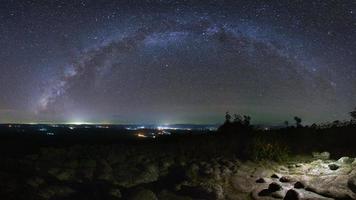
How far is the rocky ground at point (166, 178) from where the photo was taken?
456 inches

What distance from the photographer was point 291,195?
10586 millimetres

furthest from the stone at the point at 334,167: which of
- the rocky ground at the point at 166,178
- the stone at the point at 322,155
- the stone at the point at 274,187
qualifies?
the stone at the point at 274,187

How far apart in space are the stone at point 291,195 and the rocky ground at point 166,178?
0.07ft

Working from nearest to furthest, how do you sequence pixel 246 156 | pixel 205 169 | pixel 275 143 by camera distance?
1. pixel 205 169
2. pixel 246 156
3. pixel 275 143

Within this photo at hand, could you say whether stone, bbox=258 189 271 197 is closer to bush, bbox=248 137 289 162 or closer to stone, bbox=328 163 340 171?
stone, bbox=328 163 340 171

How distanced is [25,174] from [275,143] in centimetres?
1164

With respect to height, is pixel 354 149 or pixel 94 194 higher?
pixel 354 149

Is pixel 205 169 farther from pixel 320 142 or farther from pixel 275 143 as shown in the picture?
pixel 320 142

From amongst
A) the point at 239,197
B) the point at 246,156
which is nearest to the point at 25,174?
the point at 239,197

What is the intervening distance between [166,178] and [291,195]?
505 centimetres

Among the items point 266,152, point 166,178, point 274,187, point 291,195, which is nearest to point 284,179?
point 274,187

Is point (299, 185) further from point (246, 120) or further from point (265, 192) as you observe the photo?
point (246, 120)

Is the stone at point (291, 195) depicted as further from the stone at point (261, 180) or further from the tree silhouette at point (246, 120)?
the tree silhouette at point (246, 120)

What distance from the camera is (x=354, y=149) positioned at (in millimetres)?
17734
